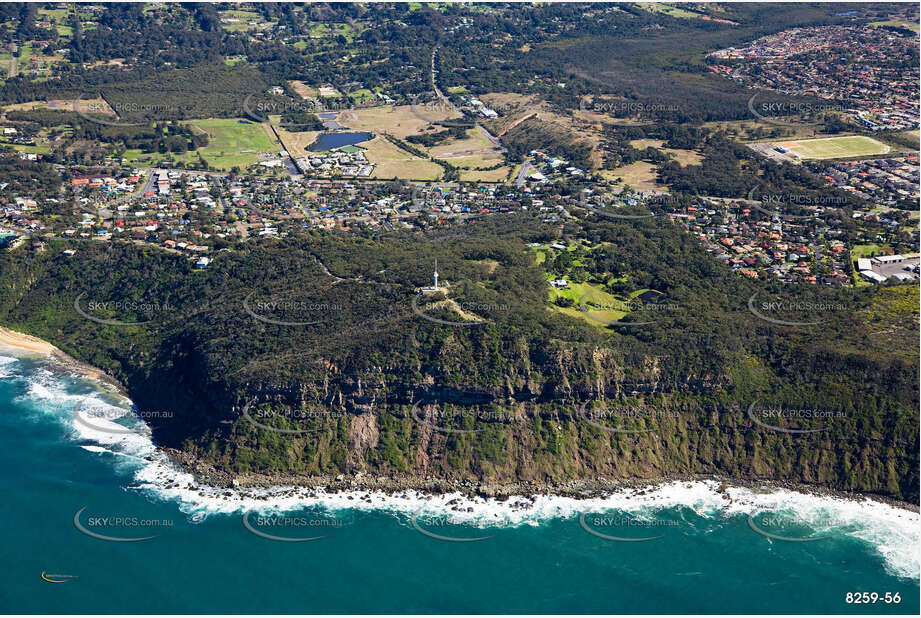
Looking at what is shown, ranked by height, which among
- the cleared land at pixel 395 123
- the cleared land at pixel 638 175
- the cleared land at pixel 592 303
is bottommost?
the cleared land at pixel 592 303

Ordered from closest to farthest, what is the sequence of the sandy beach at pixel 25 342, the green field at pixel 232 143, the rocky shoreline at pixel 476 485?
the rocky shoreline at pixel 476 485
the sandy beach at pixel 25 342
the green field at pixel 232 143

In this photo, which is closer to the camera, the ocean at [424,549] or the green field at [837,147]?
the ocean at [424,549]

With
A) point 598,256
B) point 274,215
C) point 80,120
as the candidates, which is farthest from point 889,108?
point 80,120

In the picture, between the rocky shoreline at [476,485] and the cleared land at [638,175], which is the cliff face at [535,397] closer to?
the rocky shoreline at [476,485]

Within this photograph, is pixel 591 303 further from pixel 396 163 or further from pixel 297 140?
pixel 297 140

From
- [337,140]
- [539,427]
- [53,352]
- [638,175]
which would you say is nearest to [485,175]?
[638,175]

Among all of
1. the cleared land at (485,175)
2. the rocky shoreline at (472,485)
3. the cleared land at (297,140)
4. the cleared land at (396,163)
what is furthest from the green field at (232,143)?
the rocky shoreline at (472,485)
